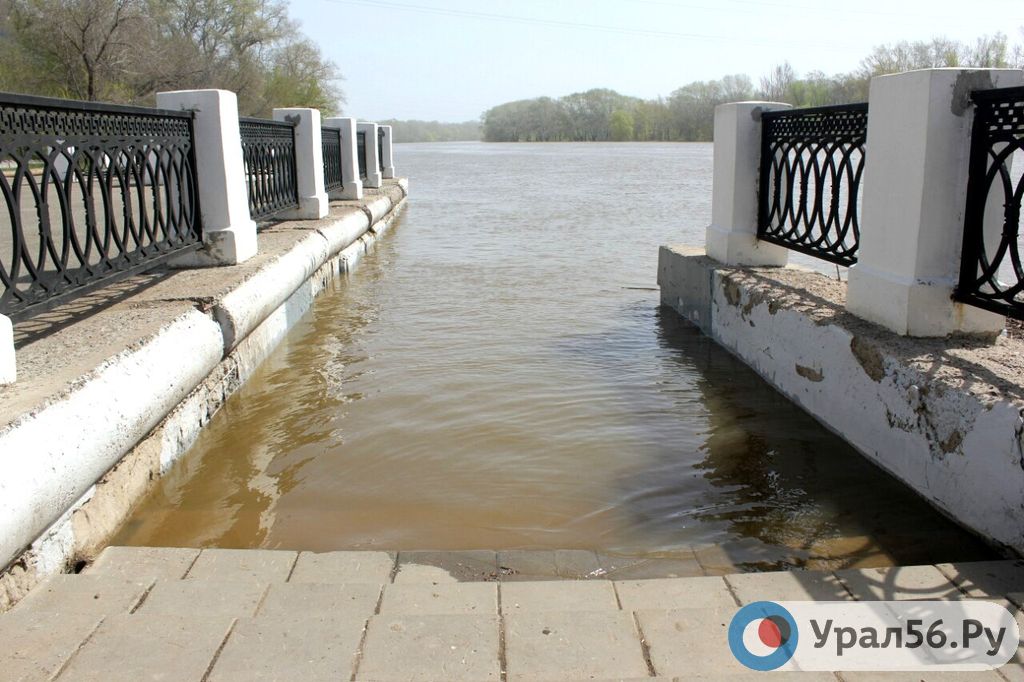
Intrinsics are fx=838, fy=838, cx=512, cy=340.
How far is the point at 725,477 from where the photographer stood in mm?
4457

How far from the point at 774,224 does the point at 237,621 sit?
584 cm

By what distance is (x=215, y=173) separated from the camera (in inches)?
270

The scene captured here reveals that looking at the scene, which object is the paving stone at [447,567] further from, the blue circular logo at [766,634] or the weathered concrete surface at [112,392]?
the weathered concrete surface at [112,392]

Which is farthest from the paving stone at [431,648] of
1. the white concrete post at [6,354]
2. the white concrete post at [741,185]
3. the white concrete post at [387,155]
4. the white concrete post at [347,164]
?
the white concrete post at [387,155]

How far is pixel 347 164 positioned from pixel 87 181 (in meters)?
10.4

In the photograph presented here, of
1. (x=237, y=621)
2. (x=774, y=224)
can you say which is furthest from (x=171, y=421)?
(x=774, y=224)

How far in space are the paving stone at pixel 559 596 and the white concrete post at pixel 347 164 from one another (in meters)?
13.1

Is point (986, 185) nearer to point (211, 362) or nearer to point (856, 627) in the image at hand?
point (856, 627)

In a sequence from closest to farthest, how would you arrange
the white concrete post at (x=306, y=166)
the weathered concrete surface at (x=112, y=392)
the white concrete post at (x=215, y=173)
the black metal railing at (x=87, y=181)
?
the weathered concrete surface at (x=112, y=392) → the black metal railing at (x=87, y=181) → the white concrete post at (x=215, y=173) → the white concrete post at (x=306, y=166)

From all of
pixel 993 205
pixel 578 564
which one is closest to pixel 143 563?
pixel 578 564

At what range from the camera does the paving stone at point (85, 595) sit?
111 inches

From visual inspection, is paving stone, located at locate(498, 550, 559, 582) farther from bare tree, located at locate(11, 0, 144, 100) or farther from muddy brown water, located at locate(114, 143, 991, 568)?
bare tree, located at locate(11, 0, 144, 100)

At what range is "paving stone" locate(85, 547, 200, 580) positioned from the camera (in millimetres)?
3123

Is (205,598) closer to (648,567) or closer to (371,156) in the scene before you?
(648,567)
